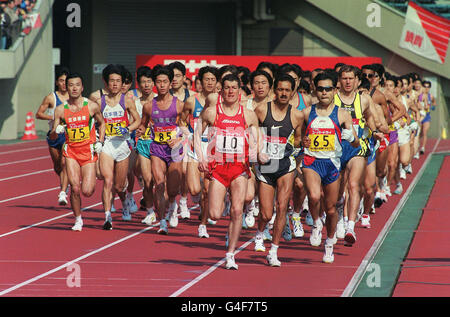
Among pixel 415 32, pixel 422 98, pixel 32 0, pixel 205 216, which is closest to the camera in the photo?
pixel 205 216

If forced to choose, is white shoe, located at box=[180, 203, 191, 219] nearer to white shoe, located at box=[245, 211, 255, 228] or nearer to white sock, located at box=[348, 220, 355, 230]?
white shoe, located at box=[245, 211, 255, 228]

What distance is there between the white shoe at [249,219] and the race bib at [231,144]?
12.3 feet

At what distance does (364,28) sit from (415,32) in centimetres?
201

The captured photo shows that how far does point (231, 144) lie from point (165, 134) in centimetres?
305

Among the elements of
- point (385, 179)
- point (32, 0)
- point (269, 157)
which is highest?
point (32, 0)

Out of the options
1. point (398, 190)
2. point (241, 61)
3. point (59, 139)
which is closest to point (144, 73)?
point (59, 139)

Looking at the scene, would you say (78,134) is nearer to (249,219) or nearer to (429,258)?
(249,219)

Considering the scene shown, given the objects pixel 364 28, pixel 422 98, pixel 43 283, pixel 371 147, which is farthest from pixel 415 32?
pixel 43 283

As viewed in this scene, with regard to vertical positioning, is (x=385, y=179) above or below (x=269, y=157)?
below

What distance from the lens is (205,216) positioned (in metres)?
14.0

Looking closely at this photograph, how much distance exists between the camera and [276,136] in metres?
11.7

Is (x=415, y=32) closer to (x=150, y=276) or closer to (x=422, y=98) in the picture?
(x=422, y=98)

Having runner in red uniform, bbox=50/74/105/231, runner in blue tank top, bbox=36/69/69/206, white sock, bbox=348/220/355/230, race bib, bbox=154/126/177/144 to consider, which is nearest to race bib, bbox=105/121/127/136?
runner in red uniform, bbox=50/74/105/231

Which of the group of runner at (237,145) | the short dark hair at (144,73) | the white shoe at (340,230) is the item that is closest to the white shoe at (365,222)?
the group of runner at (237,145)
